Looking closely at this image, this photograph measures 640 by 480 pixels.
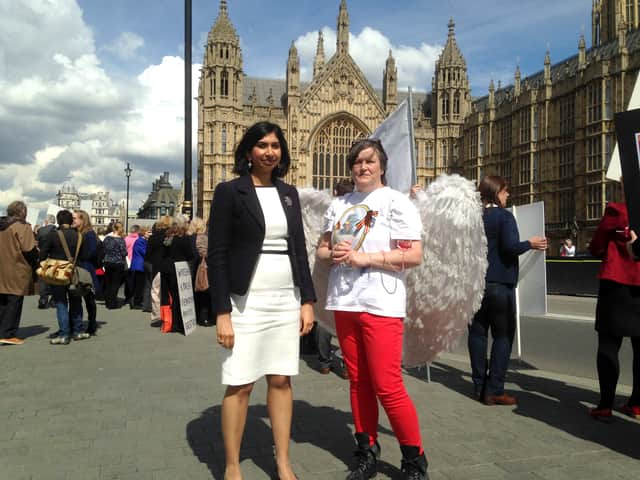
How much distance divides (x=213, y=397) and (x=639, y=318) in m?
3.42

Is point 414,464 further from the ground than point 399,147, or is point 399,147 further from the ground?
Answer: point 399,147

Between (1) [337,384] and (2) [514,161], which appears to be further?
(2) [514,161]

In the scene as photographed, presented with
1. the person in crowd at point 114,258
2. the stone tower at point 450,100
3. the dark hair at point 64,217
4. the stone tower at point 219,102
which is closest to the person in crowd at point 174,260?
the dark hair at point 64,217

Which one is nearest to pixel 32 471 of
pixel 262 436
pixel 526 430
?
pixel 262 436

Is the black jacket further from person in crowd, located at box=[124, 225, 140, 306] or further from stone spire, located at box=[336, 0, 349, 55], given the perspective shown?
stone spire, located at box=[336, 0, 349, 55]

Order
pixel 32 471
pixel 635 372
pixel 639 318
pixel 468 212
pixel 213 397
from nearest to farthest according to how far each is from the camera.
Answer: pixel 32 471 < pixel 468 212 < pixel 639 318 < pixel 635 372 < pixel 213 397

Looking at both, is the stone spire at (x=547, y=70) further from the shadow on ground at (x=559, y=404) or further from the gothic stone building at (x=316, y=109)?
the shadow on ground at (x=559, y=404)

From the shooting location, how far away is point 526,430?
3.78 m

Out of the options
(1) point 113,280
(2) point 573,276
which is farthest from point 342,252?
(2) point 573,276

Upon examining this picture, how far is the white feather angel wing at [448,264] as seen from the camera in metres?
3.21

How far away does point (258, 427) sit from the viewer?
379cm

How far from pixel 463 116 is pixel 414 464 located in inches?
1977

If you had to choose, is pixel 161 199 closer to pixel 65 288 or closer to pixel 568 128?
pixel 568 128

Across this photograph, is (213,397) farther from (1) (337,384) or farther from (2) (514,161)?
(2) (514,161)
